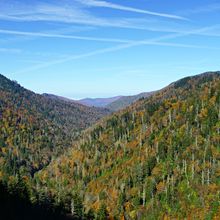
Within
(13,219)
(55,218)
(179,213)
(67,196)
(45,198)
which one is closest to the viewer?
(13,219)

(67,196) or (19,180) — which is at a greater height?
(19,180)

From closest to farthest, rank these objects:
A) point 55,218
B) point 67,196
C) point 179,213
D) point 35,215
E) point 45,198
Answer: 1. point 35,215
2. point 55,218
3. point 45,198
4. point 67,196
5. point 179,213

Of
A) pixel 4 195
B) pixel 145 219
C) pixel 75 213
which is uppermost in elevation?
pixel 4 195

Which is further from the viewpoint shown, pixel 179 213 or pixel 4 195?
pixel 179 213

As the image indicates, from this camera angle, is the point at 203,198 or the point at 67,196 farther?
the point at 203,198

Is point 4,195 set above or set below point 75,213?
above

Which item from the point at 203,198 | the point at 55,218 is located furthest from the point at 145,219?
the point at 55,218

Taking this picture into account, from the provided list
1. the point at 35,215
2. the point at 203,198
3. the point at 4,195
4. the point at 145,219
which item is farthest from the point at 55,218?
the point at 203,198

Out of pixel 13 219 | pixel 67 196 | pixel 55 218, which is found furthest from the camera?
pixel 67 196

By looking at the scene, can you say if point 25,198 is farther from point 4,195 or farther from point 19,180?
point 4,195

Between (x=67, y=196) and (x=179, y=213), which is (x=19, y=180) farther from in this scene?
(x=179, y=213)
